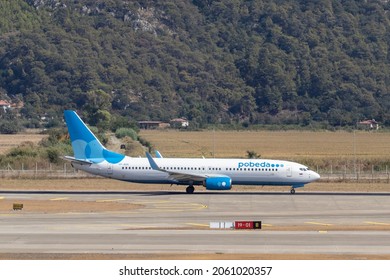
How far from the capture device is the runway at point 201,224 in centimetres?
4444

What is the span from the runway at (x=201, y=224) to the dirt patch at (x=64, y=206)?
750mm

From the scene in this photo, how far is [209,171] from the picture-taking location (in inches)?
3034

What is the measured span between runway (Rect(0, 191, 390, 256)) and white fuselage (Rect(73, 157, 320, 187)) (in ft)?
4.04

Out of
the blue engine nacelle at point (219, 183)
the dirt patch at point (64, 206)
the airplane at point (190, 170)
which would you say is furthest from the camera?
the airplane at point (190, 170)

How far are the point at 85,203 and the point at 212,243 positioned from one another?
22595 mm

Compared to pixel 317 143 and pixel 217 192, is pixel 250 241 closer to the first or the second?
pixel 217 192

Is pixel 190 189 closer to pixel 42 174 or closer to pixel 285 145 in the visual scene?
pixel 42 174

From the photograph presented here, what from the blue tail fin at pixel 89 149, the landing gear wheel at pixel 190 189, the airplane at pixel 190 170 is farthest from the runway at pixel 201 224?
the blue tail fin at pixel 89 149

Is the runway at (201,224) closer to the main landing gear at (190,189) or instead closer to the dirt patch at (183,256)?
the main landing gear at (190,189)

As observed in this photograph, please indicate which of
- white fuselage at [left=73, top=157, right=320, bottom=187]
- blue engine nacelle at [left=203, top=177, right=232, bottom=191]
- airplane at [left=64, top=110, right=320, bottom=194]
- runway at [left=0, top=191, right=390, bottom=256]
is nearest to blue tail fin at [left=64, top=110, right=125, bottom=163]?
airplane at [left=64, top=110, right=320, bottom=194]

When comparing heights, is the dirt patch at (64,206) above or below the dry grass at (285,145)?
above

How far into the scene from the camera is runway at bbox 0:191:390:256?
44.4m

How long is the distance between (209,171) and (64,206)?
15632 millimetres

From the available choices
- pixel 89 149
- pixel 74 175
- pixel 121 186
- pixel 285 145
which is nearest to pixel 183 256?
pixel 89 149
